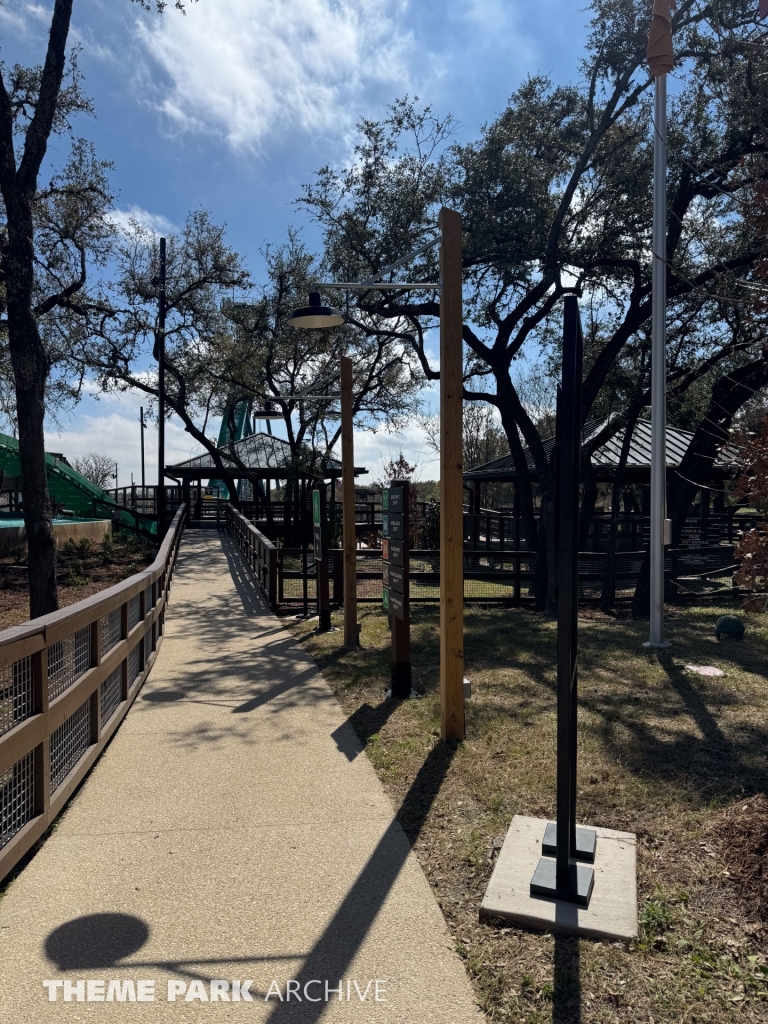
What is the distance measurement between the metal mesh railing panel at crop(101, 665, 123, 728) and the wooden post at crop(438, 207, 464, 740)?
2331mm

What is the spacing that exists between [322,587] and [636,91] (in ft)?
29.2

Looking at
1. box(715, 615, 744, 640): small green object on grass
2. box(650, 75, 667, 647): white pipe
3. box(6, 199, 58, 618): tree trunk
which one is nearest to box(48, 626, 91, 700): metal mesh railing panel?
box(6, 199, 58, 618): tree trunk

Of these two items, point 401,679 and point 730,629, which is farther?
point 730,629

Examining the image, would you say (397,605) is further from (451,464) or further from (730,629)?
(730,629)

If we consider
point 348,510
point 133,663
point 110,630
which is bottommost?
point 133,663

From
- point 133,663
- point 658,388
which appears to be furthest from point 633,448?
point 133,663

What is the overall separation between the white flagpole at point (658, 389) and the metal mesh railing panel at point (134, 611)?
5737 millimetres

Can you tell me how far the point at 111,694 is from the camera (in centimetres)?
553

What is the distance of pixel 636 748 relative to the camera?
5219 millimetres

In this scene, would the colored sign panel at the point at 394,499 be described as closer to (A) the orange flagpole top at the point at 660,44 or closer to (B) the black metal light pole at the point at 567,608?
(B) the black metal light pole at the point at 567,608

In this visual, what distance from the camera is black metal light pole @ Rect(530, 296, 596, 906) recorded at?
3117 mm

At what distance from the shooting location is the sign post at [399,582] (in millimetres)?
6352

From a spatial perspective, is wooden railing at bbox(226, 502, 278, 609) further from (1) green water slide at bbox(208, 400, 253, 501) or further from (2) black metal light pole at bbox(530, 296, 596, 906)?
(1) green water slide at bbox(208, 400, 253, 501)

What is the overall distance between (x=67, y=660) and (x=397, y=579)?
2896 millimetres
